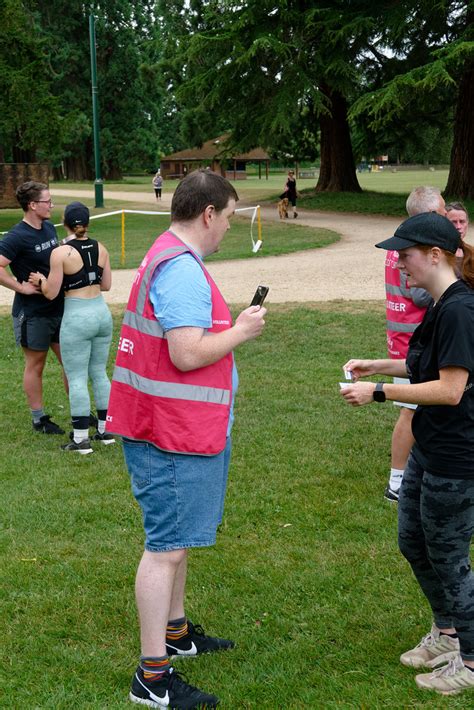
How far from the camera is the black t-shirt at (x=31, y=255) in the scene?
6.57 meters

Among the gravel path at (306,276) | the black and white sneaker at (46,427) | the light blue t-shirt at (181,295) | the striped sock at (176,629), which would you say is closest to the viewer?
the light blue t-shirt at (181,295)

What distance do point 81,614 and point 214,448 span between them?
1.44 meters

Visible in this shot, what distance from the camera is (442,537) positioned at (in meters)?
3.14

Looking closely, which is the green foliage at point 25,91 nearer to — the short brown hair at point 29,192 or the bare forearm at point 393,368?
the short brown hair at point 29,192

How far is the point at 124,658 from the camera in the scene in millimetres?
3646

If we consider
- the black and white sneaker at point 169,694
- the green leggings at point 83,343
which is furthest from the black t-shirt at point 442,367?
the green leggings at point 83,343

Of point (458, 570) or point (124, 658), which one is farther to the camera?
point (124, 658)

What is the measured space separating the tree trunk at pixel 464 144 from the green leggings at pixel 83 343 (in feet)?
80.1

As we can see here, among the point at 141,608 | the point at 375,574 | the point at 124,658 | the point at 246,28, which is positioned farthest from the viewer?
the point at 246,28

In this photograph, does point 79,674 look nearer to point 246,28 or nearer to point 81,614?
point 81,614

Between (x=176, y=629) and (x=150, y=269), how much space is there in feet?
5.10

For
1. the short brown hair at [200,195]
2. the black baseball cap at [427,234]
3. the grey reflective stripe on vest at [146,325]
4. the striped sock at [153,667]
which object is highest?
the short brown hair at [200,195]

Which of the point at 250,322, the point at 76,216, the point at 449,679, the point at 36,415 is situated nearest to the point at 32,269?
the point at 76,216

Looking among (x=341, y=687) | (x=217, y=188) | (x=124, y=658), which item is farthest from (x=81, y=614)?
(x=217, y=188)
